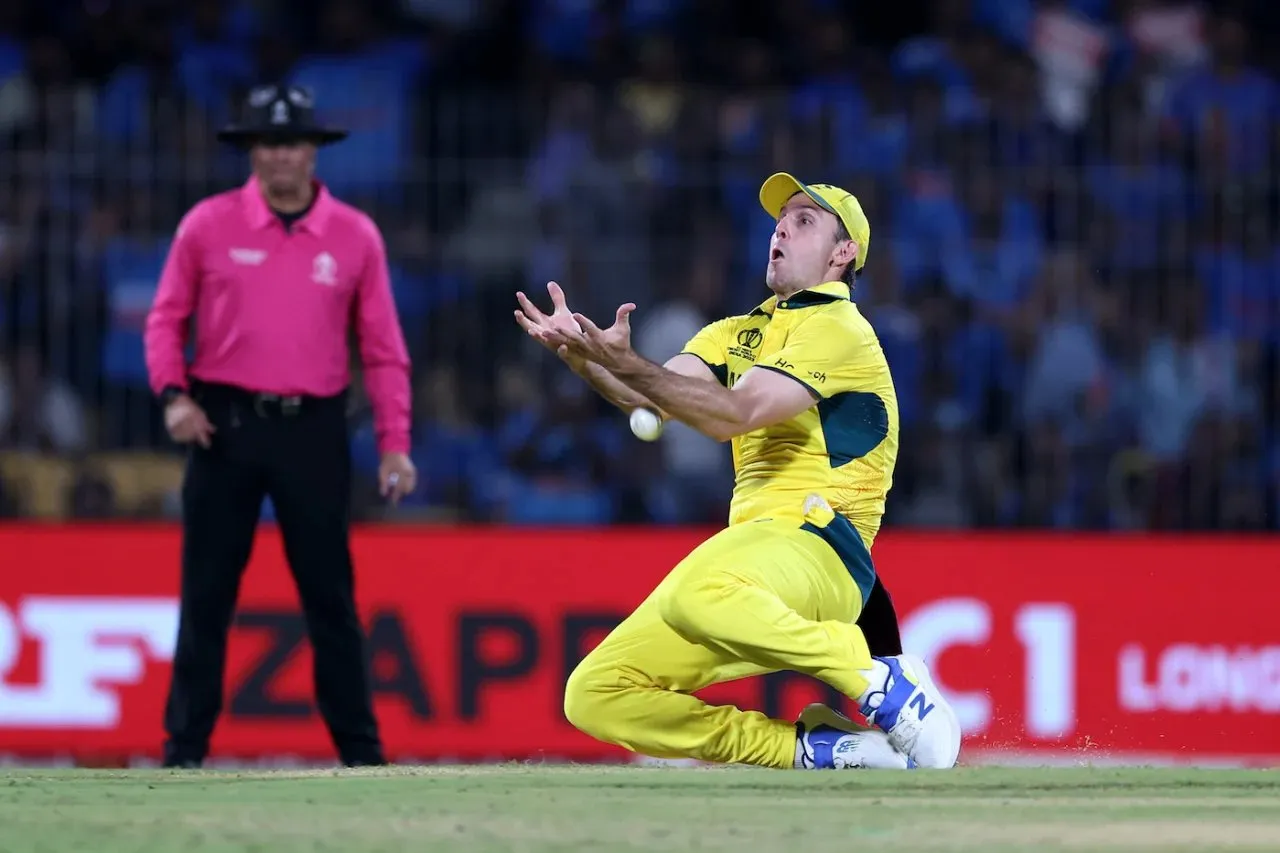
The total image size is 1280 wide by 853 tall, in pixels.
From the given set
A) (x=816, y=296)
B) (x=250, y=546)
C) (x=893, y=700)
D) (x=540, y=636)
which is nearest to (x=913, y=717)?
A: (x=893, y=700)

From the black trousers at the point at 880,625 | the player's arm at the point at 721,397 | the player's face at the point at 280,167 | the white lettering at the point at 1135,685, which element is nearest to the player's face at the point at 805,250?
the player's arm at the point at 721,397

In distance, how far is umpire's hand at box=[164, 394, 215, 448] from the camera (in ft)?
27.9

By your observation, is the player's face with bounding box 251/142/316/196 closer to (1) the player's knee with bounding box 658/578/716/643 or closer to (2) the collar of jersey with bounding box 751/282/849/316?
(2) the collar of jersey with bounding box 751/282/849/316

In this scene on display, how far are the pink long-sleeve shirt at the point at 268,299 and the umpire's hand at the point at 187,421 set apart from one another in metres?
0.10

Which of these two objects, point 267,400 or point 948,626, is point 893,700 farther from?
point 948,626

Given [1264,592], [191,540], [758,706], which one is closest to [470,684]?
[758,706]

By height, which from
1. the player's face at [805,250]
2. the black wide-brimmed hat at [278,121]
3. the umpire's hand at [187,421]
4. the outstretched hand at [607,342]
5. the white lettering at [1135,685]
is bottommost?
the white lettering at [1135,685]

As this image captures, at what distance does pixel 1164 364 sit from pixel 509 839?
788 centimetres

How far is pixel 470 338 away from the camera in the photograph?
12.2m

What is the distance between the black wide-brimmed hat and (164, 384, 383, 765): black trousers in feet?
3.24

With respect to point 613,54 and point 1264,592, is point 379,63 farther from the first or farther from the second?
point 1264,592

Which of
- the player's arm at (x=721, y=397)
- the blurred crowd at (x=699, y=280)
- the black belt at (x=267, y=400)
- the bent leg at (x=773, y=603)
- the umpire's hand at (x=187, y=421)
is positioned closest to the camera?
→ the player's arm at (x=721, y=397)

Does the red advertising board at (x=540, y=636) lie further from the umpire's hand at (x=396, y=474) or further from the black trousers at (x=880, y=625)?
the black trousers at (x=880, y=625)

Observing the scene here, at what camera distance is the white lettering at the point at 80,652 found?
11.1m
